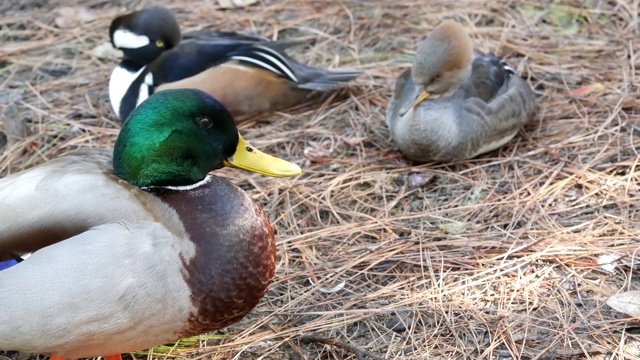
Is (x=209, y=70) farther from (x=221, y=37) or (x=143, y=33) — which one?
(x=143, y=33)

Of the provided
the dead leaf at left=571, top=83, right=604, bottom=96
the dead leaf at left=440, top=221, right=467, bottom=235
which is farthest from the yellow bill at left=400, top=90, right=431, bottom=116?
the dead leaf at left=571, top=83, right=604, bottom=96

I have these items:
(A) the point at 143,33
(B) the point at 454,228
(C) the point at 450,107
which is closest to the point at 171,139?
(B) the point at 454,228

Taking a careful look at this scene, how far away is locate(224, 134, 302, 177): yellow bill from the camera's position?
289 cm

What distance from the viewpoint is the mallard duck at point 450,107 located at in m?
4.05

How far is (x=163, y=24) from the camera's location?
15.6 ft

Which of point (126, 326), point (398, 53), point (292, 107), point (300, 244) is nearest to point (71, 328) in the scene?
point (126, 326)

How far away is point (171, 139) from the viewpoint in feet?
8.92

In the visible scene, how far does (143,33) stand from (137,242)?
2534 mm

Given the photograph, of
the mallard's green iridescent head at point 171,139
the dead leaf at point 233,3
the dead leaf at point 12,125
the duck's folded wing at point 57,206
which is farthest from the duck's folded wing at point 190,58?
the duck's folded wing at point 57,206

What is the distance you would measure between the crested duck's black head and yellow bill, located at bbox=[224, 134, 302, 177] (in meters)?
2.10

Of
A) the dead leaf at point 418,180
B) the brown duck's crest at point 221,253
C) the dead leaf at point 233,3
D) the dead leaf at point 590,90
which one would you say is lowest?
the dead leaf at point 418,180

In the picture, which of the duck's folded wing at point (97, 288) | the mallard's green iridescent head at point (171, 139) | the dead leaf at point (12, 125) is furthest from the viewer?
the dead leaf at point (12, 125)

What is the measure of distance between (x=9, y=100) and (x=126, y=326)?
9.02 ft

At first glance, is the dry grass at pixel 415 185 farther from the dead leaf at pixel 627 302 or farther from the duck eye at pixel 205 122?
the duck eye at pixel 205 122
